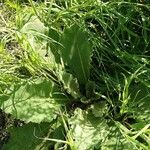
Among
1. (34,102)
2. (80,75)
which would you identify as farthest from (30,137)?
(80,75)

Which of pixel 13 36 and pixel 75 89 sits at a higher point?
pixel 13 36

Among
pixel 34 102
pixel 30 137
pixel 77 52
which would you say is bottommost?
pixel 30 137

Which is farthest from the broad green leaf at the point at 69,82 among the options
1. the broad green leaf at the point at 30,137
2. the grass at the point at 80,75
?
the broad green leaf at the point at 30,137

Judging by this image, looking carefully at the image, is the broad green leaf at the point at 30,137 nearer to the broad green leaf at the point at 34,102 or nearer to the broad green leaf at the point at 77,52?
the broad green leaf at the point at 34,102

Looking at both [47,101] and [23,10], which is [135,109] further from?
[23,10]

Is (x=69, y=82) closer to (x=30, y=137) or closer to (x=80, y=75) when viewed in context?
(x=80, y=75)

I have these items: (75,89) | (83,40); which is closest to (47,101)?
(75,89)

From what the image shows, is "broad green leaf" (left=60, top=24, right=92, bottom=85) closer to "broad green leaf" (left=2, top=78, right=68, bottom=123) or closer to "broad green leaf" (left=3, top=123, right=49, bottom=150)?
"broad green leaf" (left=2, top=78, right=68, bottom=123)
